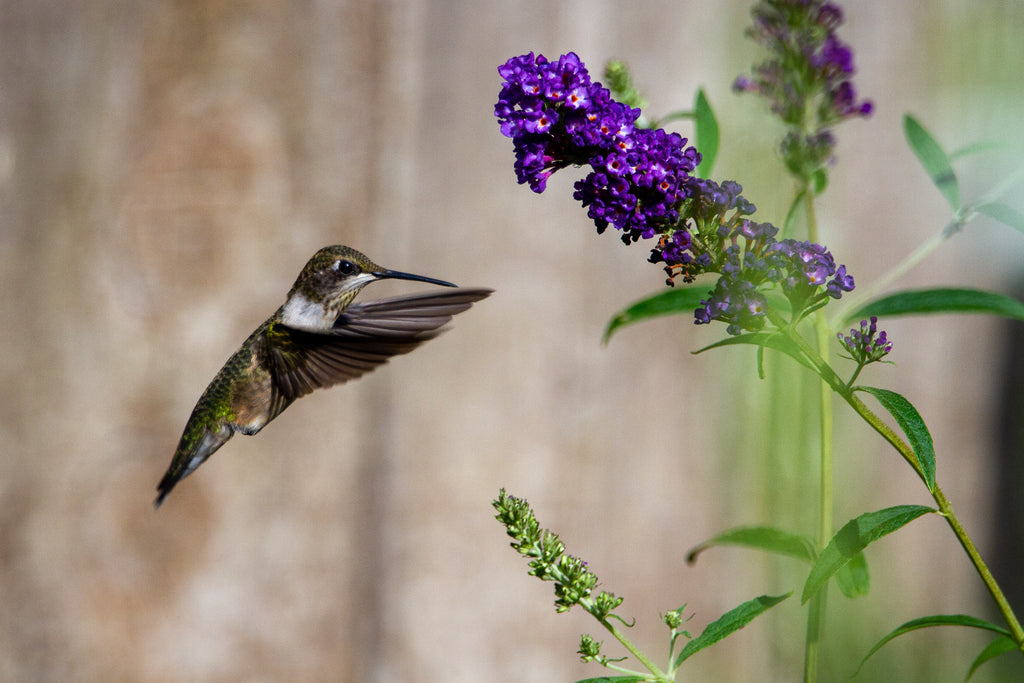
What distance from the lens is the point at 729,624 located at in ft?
2.57

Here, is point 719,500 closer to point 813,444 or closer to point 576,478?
point 576,478

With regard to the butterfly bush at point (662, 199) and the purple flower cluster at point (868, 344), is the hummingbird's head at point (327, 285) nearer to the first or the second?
the butterfly bush at point (662, 199)

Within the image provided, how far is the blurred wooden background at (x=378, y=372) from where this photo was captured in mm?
1914

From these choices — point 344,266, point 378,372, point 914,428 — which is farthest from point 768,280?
point 378,372

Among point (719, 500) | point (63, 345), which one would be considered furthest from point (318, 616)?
point (719, 500)

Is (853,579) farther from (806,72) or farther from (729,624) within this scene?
(806,72)

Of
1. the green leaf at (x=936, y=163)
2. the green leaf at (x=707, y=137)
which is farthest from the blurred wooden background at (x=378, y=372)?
the green leaf at (x=707, y=137)

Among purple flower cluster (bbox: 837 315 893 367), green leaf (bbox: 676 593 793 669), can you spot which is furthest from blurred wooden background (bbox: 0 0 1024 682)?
purple flower cluster (bbox: 837 315 893 367)

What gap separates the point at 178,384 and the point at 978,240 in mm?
1860

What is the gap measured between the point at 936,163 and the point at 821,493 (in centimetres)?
42

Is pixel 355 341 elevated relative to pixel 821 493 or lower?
elevated

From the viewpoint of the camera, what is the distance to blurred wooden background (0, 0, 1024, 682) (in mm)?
1914

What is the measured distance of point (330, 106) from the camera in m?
1.96

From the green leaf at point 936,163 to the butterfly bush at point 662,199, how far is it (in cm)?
41
